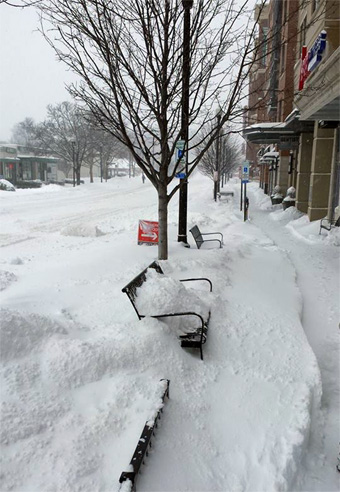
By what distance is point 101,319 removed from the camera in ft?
16.9

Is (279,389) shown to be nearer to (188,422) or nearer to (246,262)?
(188,422)

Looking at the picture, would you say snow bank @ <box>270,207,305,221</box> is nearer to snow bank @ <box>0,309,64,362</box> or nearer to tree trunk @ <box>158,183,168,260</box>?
tree trunk @ <box>158,183,168,260</box>

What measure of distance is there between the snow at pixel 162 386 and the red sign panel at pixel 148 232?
109 inches

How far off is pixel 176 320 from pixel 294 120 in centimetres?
1609

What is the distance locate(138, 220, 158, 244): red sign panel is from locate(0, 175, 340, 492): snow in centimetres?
276

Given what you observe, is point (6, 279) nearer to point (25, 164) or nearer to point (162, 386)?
point (162, 386)

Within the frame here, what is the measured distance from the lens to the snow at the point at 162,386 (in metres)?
3.04

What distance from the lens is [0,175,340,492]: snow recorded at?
9.98 ft

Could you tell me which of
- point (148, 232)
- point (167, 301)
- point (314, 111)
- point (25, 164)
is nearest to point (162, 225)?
point (148, 232)

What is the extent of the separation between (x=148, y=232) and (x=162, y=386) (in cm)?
681

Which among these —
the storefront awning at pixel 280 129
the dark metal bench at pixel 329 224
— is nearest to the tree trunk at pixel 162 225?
the dark metal bench at pixel 329 224

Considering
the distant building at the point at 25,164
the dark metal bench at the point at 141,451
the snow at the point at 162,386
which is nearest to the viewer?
the dark metal bench at the point at 141,451

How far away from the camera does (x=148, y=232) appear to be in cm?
1043

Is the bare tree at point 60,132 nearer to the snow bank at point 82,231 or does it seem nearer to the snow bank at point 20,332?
the snow bank at point 82,231
